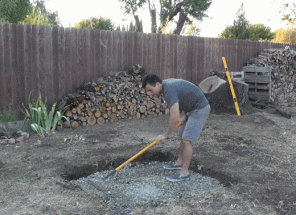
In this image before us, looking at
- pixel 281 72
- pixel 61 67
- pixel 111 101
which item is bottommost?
pixel 111 101

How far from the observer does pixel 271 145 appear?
5.24 m

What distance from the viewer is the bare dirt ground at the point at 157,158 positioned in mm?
2904

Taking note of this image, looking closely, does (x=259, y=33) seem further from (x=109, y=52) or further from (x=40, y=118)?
(x=40, y=118)

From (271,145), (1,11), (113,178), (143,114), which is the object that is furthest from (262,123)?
(1,11)

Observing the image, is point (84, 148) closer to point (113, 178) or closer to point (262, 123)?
point (113, 178)

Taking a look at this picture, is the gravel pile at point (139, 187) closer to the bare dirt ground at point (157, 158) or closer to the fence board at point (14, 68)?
the bare dirt ground at point (157, 158)

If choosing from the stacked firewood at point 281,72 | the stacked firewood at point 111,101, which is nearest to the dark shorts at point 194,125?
the stacked firewood at point 111,101

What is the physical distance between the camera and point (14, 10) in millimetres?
10328

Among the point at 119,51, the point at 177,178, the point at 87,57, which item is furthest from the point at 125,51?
the point at 177,178

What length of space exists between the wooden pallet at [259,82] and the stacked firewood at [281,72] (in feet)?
0.75

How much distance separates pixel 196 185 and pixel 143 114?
4.07 m

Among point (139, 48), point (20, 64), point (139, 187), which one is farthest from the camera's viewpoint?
point (139, 48)

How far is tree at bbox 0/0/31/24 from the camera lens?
995 centimetres

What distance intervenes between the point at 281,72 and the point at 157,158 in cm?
760
